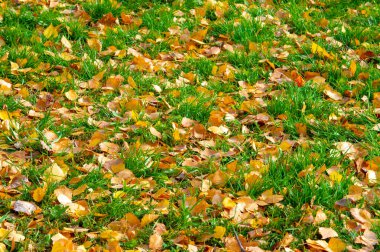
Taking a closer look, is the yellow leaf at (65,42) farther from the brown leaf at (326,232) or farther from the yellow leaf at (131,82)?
the brown leaf at (326,232)

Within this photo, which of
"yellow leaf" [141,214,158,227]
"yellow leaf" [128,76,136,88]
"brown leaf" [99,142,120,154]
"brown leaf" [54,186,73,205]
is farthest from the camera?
"yellow leaf" [128,76,136,88]

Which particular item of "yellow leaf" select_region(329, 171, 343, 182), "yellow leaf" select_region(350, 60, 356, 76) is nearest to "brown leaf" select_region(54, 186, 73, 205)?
"yellow leaf" select_region(329, 171, 343, 182)

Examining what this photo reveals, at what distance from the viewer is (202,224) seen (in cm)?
284

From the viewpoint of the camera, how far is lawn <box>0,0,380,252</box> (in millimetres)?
2814

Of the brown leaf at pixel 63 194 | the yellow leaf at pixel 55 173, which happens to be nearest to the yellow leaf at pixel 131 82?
the yellow leaf at pixel 55 173

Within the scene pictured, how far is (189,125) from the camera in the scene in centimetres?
369

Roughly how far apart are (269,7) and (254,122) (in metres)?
2.00

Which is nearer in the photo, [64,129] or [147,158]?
[147,158]

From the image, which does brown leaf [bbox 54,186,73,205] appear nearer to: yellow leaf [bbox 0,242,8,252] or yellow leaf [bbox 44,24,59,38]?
yellow leaf [bbox 0,242,8,252]

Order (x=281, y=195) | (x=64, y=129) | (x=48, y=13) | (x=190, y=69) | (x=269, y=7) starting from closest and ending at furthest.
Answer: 1. (x=281, y=195)
2. (x=64, y=129)
3. (x=190, y=69)
4. (x=48, y=13)
5. (x=269, y=7)

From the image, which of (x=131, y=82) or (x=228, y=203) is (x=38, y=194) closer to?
(x=228, y=203)

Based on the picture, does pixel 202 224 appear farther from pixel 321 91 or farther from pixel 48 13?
pixel 48 13

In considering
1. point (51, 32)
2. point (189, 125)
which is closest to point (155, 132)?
point (189, 125)

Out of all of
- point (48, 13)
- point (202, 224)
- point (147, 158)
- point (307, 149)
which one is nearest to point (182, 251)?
point (202, 224)
